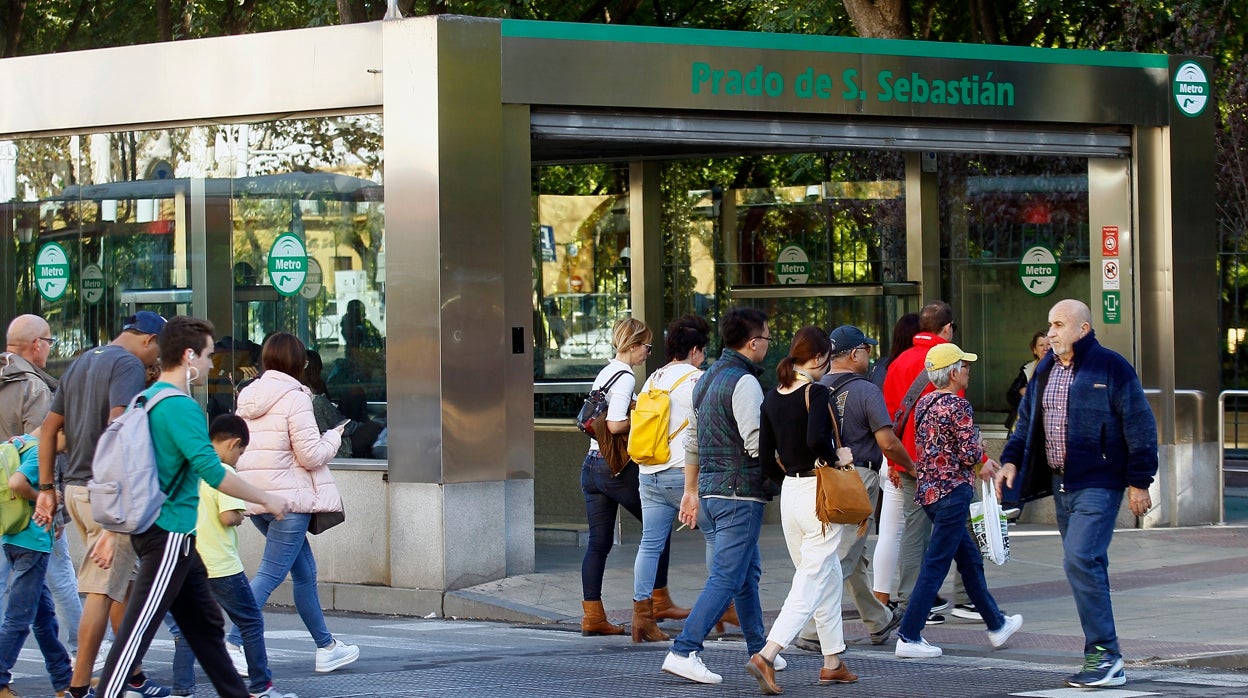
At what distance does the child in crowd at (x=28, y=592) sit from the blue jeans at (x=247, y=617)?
0.98m

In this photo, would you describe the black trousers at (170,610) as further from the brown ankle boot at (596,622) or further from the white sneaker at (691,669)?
the brown ankle boot at (596,622)

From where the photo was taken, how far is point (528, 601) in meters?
11.1

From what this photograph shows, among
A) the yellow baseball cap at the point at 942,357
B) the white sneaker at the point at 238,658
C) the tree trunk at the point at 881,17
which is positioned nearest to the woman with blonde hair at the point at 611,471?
the yellow baseball cap at the point at 942,357

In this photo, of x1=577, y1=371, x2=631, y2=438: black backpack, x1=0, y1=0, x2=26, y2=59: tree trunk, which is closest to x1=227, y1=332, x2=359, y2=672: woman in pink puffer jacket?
x1=577, y1=371, x2=631, y2=438: black backpack

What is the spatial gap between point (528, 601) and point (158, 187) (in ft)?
15.3

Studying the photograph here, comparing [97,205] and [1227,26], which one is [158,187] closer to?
[97,205]

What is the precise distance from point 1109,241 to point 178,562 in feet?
34.6

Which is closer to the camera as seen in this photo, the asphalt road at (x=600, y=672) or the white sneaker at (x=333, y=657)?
the asphalt road at (x=600, y=672)

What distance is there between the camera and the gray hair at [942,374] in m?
8.70

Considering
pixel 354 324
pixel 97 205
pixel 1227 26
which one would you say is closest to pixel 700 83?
pixel 354 324

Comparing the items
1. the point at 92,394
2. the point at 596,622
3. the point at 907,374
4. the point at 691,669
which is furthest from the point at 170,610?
the point at 907,374

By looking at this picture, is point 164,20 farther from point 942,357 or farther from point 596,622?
point 942,357

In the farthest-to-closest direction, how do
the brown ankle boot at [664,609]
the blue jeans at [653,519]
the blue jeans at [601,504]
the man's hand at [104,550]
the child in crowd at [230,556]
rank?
1. the brown ankle boot at [664,609]
2. the blue jeans at [601,504]
3. the blue jeans at [653,519]
4. the child in crowd at [230,556]
5. the man's hand at [104,550]

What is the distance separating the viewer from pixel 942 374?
343 inches
